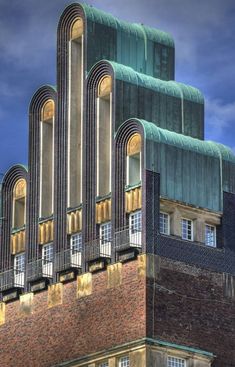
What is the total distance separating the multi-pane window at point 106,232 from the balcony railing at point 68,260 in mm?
1662

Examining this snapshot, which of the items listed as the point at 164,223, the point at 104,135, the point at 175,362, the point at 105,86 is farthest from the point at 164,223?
the point at 105,86

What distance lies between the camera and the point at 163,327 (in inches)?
3789

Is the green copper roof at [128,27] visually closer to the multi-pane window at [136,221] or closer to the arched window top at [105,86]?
the arched window top at [105,86]

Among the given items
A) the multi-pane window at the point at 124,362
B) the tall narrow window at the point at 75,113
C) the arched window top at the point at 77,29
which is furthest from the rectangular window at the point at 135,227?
the arched window top at the point at 77,29

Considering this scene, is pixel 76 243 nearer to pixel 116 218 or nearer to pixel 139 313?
pixel 116 218

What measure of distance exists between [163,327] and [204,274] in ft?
15.0

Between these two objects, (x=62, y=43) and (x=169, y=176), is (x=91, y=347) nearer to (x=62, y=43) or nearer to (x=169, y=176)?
(x=169, y=176)

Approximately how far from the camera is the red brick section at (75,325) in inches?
3809

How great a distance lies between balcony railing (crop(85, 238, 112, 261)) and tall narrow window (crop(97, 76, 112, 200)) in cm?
278

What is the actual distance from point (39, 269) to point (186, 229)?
28.3 feet

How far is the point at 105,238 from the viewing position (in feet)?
328

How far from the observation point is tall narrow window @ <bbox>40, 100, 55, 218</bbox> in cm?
10500

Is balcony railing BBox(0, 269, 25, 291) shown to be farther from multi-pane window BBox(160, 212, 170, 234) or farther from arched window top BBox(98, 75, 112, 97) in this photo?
arched window top BBox(98, 75, 112, 97)

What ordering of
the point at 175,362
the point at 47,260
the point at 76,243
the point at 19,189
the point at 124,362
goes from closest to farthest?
the point at 124,362 → the point at 175,362 → the point at 76,243 → the point at 47,260 → the point at 19,189
